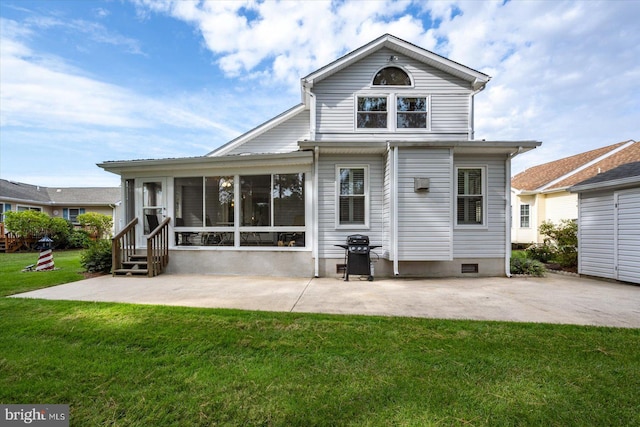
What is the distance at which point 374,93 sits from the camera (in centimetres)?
797

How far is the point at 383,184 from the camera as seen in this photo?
7.13 meters

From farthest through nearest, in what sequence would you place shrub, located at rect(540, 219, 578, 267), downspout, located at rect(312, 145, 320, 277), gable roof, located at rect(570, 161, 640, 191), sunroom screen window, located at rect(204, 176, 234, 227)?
shrub, located at rect(540, 219, 578, 267) < sunroom screen window, located at rect(204, 176, 234, 227) < downspout, located at rect(312, 145, 320, 277) < gable roof, located at rect(570, 161, 640, 191)

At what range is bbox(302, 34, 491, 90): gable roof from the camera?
25.4ft

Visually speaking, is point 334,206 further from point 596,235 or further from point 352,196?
point 596,235

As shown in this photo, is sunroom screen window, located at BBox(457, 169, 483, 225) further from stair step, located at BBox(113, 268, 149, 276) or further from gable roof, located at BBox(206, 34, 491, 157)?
stair step, located at BBox(113, 268, 149, 276)

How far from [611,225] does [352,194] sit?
6045mm

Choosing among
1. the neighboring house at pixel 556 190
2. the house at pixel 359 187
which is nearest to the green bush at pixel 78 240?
the house at pixel 359 187

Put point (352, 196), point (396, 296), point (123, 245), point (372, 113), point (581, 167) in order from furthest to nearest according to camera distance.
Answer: point (581, 167) < point (372, 113) < point (123, 245) < point (352, 196) < point (396, 296)

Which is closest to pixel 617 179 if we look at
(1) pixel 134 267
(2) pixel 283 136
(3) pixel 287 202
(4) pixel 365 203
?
(4) pixel 365 203

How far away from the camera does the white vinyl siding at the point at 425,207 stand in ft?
21.8

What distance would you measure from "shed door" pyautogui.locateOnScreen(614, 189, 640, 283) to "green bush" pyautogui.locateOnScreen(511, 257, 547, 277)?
55.6 inches

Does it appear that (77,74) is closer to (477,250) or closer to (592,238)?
(477,250)

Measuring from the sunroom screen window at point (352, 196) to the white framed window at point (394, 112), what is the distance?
1555 millimetres

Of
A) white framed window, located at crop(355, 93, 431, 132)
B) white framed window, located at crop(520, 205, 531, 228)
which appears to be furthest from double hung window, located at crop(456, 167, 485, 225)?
white framed window, located at crop(520, 205, 531, 228)
